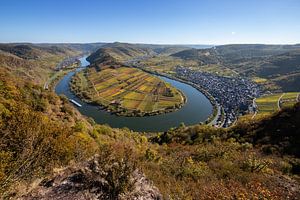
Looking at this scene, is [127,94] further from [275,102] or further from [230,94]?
[275,102]

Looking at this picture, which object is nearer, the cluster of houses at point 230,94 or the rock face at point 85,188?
the rock face at point 85,188

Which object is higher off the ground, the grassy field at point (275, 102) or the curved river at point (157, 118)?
the grassy field at point (275, 102)

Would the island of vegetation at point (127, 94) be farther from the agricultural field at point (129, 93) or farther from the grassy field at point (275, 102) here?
the grassy field at point (275, 102)

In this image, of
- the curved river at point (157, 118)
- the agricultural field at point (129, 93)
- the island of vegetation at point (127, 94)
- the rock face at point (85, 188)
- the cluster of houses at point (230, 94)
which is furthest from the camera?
the agricultural field at point (129, 93)

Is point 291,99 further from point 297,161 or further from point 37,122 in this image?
point 37,122

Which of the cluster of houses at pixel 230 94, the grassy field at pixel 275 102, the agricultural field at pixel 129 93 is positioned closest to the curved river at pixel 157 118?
the agricultural field at pixel 129 93

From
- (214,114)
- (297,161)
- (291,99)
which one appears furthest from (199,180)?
(291,99)

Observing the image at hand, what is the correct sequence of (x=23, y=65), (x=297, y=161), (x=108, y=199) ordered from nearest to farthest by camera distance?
(x=108, y=199) → (x=297, y=161) → (x=23, y=65)

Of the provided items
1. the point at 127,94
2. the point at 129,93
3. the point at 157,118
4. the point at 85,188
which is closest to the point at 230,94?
the point at 129,93

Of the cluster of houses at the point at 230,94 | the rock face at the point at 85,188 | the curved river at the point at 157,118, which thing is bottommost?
the curved river at the point at 157,118
